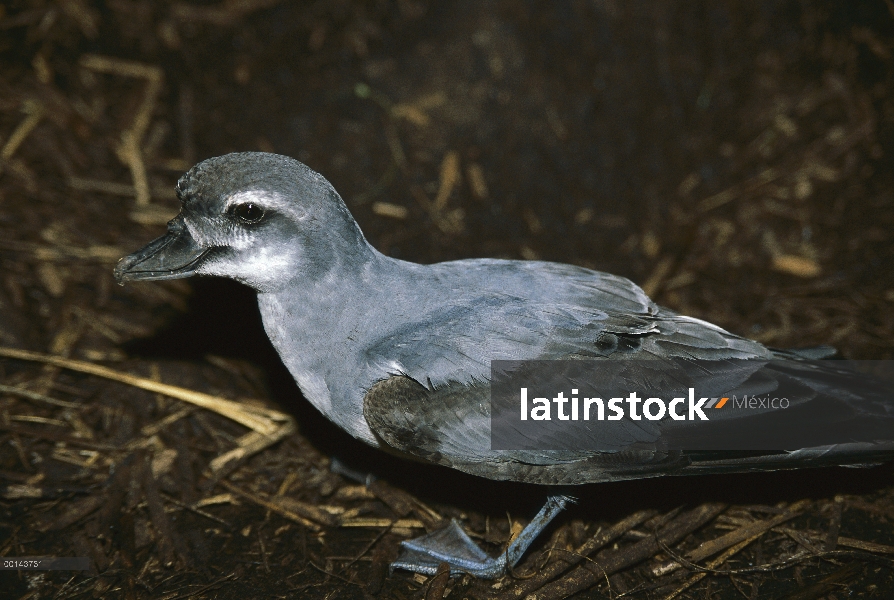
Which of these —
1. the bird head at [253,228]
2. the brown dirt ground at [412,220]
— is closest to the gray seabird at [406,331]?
the bird head at [253,228]

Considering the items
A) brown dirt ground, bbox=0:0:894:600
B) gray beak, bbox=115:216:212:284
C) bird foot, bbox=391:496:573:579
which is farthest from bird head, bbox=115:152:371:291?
bird foot, bbox=391:496:573:579

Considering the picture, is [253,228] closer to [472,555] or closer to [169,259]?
[169,259]

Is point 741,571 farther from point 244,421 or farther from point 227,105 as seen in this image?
point 227,105

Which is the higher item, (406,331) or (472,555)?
(406,331)

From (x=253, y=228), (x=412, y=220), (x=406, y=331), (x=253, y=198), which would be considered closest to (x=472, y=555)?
(x=406, y=331)

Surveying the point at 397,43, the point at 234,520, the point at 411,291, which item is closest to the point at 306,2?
the point at 397,43

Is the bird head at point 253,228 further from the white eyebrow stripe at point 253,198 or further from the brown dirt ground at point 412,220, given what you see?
the brown dirt ground at point 412,220

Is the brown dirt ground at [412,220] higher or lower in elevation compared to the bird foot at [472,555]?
higher

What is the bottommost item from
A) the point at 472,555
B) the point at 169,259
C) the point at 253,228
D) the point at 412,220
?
the point at 472,555
